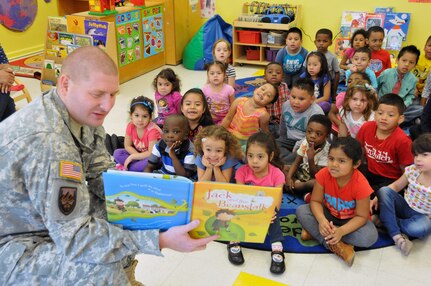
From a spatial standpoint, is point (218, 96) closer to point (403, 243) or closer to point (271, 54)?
point (403, 243)

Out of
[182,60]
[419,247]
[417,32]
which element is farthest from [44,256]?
[417,32]

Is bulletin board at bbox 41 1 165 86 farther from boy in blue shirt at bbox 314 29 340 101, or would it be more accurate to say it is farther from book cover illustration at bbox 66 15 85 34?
boy in blue shirt at bbox 314 29 340 101

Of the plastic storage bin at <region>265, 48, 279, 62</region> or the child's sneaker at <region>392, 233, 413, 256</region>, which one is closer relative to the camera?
the child's sneaker at <region>392, 233, 413, 256</region>

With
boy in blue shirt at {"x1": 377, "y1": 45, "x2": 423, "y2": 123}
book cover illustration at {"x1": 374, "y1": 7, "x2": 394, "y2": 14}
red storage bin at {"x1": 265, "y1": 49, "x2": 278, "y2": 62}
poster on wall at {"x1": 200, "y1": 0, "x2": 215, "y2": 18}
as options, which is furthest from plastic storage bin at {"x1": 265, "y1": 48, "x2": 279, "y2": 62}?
boy in blue shirt at {"x1": 377, "y1": 45, "x2": 423, "y2": 123}

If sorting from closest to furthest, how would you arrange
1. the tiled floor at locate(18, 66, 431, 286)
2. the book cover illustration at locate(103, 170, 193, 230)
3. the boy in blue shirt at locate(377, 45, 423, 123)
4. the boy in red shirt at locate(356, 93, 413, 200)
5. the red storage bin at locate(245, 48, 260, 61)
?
1. the book cover illustration at locate(103, 170, 193, 230)
2. the tiled floor at locate(18, 66, 431, 286)
3. the boy in red shirt at locate(356, 93, 413, 200)
4. the boy in blue shirt at locate(377, 45, 423, 123)
5. the red storage bin at locate(245, 48, 260, 61)

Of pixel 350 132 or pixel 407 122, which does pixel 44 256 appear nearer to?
pixel 350 132

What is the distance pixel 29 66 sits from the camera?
586 centimetres

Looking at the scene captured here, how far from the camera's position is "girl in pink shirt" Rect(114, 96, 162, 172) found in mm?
3092

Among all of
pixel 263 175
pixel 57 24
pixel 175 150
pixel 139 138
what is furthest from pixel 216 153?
pixel 57 24

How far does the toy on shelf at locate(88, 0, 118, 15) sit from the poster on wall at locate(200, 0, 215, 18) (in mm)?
1980

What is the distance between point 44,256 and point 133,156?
5.78ft

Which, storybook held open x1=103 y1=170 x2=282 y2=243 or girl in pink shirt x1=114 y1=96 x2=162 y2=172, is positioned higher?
storybook held open x1=103 y1=170 x2=282 y2=243

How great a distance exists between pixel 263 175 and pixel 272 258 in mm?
474

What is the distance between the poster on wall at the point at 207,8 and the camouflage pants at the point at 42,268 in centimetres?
581
